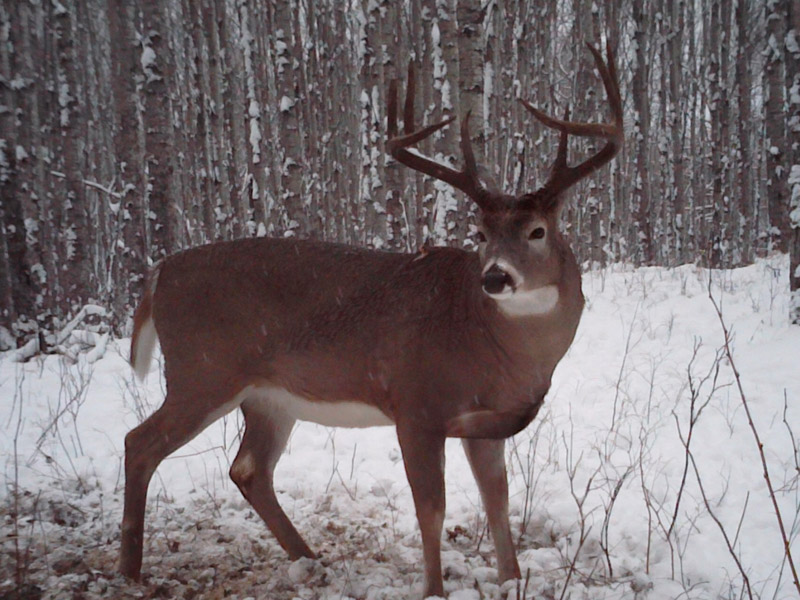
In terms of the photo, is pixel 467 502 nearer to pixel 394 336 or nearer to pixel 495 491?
pixel 495 491

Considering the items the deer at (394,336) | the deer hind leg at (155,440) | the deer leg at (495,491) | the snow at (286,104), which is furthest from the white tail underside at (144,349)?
the snow at (286,104)

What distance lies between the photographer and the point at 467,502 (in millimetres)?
4211

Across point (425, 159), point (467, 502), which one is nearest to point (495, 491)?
point (467, 502)

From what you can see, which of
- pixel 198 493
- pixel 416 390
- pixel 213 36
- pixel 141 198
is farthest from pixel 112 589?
pixel 213 36

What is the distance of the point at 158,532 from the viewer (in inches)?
148

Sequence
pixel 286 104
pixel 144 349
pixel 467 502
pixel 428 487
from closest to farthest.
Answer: pixel 428 487, pixel 144 349, pixel 467 502, pixel 286 104

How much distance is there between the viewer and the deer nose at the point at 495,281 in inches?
108

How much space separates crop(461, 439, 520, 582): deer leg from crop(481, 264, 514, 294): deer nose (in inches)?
40.2

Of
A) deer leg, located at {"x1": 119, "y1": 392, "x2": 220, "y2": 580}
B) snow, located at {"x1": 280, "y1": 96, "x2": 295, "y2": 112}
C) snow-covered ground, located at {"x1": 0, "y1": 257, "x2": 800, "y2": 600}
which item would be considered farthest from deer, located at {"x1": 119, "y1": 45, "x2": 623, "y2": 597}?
snow, located at {"x1": 280, "y1": 96, "x2": 295, "y2": 112}

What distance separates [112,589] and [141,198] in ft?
22.9

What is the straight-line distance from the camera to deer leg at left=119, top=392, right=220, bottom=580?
10.9 feet

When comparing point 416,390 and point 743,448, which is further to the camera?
point 743,448

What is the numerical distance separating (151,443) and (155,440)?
0.08ft

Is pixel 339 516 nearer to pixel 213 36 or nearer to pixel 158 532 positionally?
pixel 158 532
